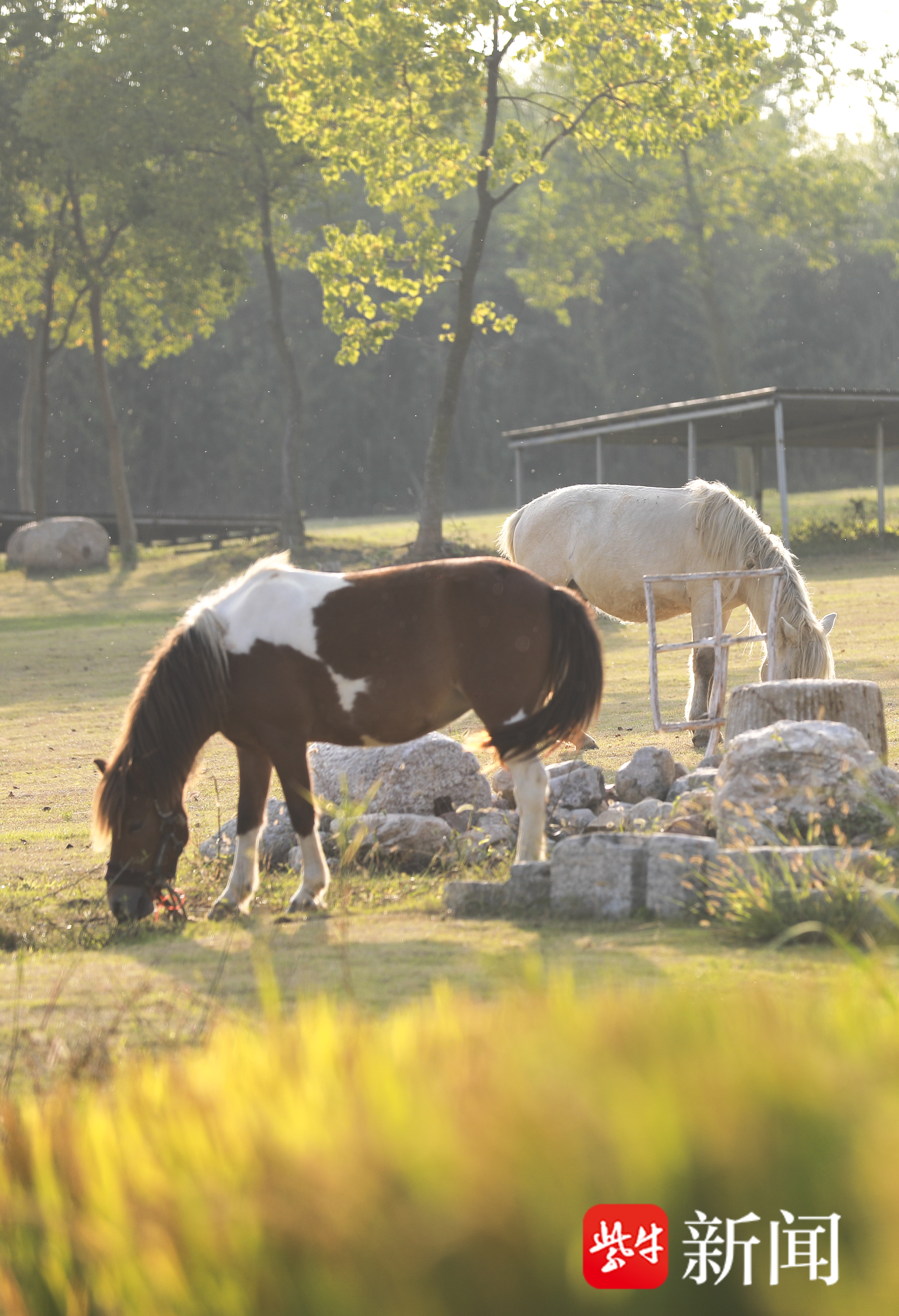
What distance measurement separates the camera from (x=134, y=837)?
638cm

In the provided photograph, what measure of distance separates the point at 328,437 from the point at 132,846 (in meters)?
62.9

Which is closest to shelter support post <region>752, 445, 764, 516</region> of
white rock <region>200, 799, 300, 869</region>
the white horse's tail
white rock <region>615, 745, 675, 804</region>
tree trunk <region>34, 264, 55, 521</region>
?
tree trunk <region>34, 264, 55, 521</region>

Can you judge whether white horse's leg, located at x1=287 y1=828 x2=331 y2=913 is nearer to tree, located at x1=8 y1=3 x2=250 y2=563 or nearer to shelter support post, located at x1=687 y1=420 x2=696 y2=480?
shelter support post, located at x1=687 y1=420 x2=696 y2=480

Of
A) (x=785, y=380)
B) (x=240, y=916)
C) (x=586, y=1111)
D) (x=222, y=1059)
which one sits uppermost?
(x=785, y=380)

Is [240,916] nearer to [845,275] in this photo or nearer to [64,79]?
[64,79]

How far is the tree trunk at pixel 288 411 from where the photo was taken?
35.7 meters

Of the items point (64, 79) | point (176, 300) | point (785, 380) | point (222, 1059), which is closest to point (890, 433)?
point (176, 300)

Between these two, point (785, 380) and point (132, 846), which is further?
point (785, 380)

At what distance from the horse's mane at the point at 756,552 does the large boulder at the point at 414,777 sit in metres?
3.01

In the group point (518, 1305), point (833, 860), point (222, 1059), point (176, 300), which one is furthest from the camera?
point (176, 300)

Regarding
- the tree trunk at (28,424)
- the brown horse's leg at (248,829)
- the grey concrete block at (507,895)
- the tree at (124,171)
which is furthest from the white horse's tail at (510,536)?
the tree trunk at (28,424)

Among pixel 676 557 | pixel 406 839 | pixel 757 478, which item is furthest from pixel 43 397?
pixel 406 839

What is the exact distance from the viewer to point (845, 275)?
214 ft

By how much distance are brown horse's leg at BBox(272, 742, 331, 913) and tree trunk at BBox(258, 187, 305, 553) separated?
2886 cm
